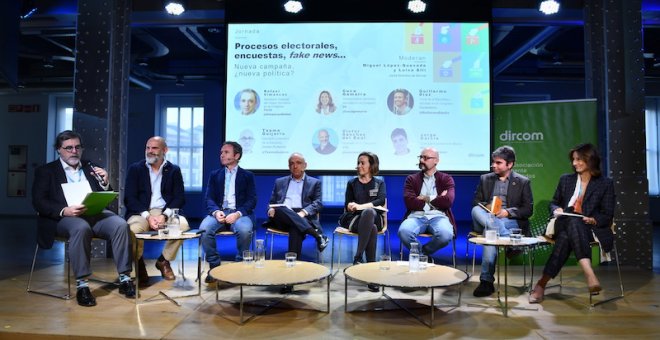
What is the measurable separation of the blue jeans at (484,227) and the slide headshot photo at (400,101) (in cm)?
150

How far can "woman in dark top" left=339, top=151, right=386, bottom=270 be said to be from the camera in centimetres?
399

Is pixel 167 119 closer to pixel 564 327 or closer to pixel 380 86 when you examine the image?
pixel 380 86

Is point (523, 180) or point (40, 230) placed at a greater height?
point (523, 180)

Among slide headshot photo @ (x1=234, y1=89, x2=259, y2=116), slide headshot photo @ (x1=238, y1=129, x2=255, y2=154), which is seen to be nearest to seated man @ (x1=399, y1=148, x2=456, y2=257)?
slide headshot photo @ (x1=238, y1=129, x2=255, y2=154)

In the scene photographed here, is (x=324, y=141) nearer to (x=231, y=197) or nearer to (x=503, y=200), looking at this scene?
(x=231, y=197)

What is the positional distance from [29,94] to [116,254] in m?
9.46

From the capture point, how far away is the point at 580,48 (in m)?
8.52

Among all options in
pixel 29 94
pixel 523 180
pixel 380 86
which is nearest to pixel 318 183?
pixel 380 86

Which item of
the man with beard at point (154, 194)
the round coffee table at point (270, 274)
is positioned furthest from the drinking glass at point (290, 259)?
the man with beard at point (154, 194)

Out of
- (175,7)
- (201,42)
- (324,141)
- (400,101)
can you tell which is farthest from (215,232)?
(201,42)

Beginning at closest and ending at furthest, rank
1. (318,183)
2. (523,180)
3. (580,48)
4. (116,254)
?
(116,254)
(523,180)
(318,183)
(580,48)

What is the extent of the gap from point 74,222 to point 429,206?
2.95 m

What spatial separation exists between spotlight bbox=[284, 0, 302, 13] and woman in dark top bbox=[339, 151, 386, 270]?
1922 mm

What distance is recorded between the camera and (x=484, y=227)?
12.7 ft
